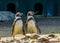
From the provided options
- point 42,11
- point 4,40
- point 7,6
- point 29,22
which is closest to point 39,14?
point 42,11

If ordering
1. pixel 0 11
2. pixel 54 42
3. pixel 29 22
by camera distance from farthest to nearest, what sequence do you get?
pixel 0 11
pixel 29 22
pixel 54 42

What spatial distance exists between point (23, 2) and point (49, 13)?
1870 mm

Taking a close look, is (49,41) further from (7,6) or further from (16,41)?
(7,6)

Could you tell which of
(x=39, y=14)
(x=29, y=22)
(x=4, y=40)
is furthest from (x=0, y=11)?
(x=4, y=40)

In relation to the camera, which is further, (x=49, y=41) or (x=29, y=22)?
(x=29, y=22)

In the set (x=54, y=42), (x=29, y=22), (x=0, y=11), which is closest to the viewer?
(x=54, y=42)

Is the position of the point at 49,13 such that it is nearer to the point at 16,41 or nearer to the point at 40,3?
→ the point at 40,3

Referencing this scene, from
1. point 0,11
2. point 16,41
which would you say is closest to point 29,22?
point 16,41

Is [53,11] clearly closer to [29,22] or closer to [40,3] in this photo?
[40,3]

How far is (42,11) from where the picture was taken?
1925cm

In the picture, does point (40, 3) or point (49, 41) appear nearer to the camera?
point (49, 41)

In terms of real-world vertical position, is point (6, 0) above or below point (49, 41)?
above

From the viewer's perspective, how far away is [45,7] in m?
19.2

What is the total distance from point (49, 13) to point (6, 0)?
2953mm
